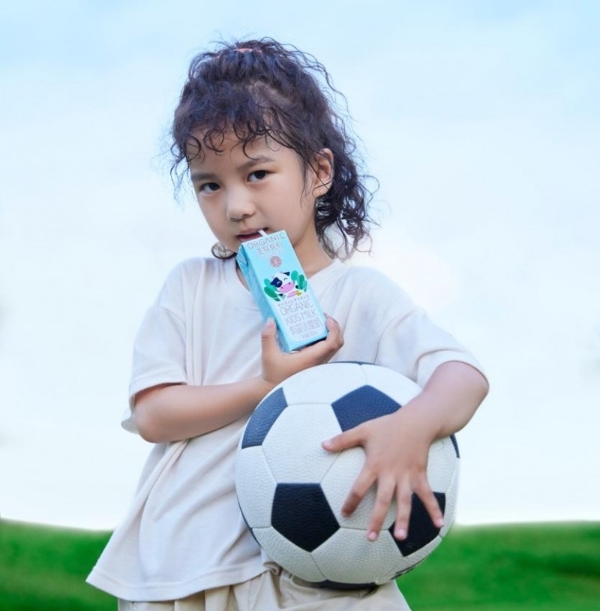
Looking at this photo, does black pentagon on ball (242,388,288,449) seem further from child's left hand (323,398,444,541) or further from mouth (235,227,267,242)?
mouth (235,227,267,242)

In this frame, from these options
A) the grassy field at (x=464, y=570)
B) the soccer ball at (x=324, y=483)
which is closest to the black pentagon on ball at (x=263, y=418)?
the soccer ball at (x=324, y=483)

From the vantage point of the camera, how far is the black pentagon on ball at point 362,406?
1.53 metres

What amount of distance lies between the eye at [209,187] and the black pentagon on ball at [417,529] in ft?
2.40

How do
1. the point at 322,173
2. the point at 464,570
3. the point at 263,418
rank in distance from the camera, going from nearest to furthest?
the point at 263,418, the point at 322,173, the point at 464,570

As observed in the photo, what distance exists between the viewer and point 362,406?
1545mm

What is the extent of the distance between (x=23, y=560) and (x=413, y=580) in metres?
1.42

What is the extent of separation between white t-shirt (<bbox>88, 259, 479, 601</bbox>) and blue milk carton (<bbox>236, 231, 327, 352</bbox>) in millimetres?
103

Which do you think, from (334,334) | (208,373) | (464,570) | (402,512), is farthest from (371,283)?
(464,570)

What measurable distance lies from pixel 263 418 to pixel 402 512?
28 cm

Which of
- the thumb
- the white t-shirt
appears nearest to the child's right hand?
the thumb

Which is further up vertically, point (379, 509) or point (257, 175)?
point (257, 175)

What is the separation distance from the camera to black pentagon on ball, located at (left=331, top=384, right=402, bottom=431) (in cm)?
153

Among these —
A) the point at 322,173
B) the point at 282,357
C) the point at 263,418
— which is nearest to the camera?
the point at 263,418

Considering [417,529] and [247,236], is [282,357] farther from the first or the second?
[417,529]
